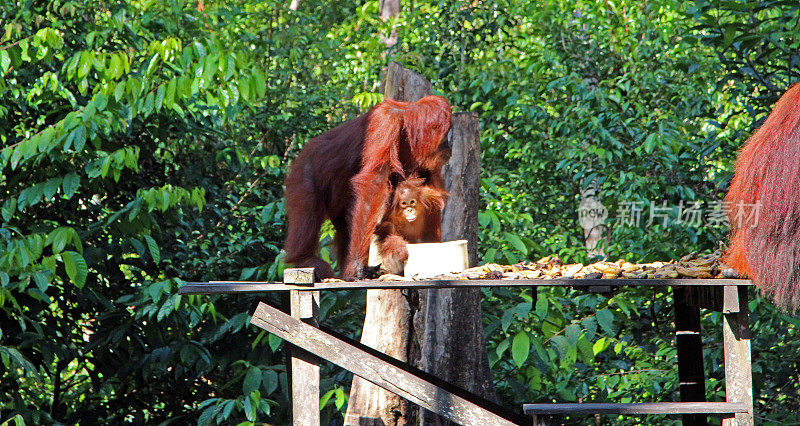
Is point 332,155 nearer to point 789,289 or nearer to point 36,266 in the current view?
point 36,266

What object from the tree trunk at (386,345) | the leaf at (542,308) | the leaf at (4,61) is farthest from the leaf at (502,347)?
the leaf at (4,61)

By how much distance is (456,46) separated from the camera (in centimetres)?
621

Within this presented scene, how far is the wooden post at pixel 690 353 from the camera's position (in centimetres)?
326

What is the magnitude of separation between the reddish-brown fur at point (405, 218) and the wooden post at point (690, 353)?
104 centimetres

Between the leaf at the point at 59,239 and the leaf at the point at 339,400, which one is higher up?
the leaf at the point at 59,239

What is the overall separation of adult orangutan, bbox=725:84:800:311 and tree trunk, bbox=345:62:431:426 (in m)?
1.44

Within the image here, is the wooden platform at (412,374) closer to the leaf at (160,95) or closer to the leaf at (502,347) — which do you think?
the leaf at (502,347)

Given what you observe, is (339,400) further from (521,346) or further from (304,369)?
(304,369)

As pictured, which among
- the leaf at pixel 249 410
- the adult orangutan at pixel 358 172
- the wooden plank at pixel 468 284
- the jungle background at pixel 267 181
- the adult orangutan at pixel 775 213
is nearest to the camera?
the wooden plank at pixel 468 284

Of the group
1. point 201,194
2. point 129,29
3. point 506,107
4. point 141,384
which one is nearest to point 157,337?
point 141,384

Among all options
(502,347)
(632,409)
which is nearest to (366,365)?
(632,409)

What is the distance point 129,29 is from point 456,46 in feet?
8.35

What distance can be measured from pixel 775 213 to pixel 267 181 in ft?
12.4

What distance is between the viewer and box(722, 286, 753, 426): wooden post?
8.32ft
